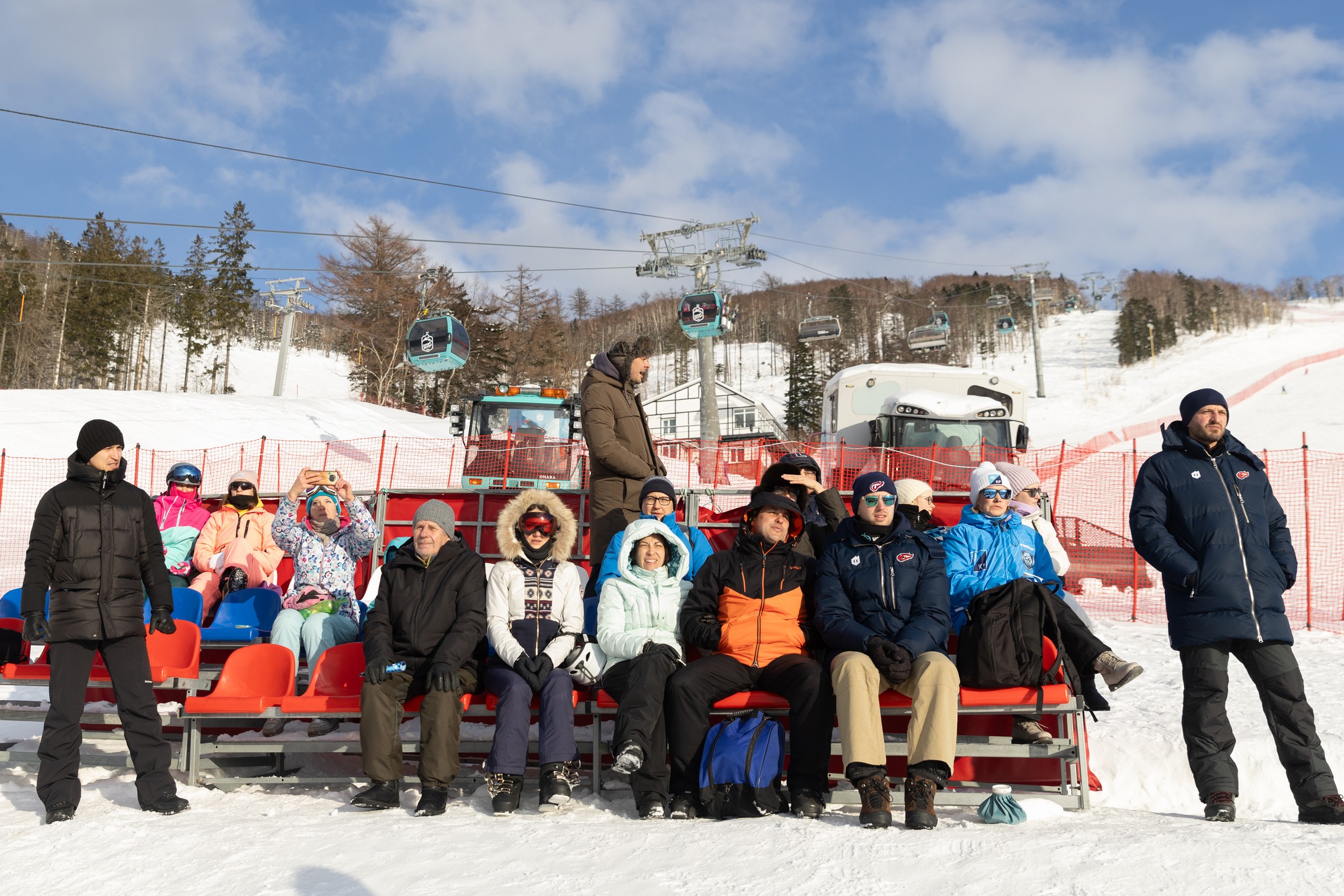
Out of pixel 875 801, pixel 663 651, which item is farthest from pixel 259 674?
pixel 875 801

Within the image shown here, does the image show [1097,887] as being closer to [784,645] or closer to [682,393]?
[784,645]

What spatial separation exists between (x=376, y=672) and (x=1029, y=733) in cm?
297

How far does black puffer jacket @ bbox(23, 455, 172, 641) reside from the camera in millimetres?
4109

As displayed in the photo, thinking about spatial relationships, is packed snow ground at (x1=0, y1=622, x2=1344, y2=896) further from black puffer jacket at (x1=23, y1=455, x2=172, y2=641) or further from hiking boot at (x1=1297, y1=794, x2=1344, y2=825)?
black puffer jacket at (x1=23, y1=455, x2=172, y2=641)

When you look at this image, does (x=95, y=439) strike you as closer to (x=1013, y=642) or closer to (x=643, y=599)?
(x=643, y=599)

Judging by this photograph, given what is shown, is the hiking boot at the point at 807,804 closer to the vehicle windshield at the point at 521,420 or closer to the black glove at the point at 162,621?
the black glove at the point at 162,621

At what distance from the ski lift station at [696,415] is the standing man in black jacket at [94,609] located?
38.4 metres

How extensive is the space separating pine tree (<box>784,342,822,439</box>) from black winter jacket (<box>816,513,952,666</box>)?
5358cm

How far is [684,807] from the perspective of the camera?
3.93 meters


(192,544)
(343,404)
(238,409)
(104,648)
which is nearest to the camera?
(104,648)

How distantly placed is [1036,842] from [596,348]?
8988 centimetres

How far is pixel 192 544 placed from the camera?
6.89 m

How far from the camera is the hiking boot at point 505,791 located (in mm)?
3959

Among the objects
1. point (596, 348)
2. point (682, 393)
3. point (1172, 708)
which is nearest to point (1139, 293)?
point (596, 348)
